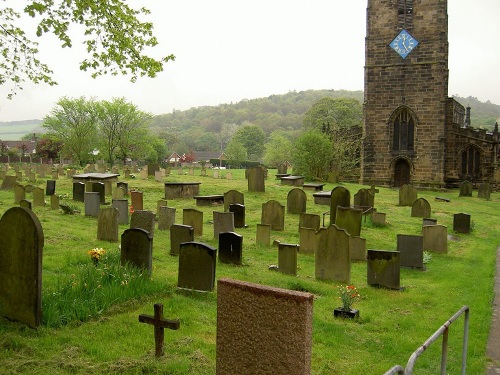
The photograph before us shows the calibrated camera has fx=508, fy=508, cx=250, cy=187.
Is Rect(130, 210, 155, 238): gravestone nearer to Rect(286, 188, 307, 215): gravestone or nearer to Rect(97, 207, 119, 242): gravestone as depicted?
Rect(97, 207, 119, 242): gravestone

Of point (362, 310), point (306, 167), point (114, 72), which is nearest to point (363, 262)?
point (362, 310)

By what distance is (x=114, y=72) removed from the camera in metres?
10.8

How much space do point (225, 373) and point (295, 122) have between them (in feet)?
394

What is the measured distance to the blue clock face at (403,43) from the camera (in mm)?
33656

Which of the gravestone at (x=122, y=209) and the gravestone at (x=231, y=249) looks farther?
the gravestone at (x=122, y=209)

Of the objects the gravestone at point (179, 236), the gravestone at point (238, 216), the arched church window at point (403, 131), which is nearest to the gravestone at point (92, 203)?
the gravestone at point (238, 216)

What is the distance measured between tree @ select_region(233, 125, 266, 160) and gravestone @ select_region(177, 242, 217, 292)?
9010 cm

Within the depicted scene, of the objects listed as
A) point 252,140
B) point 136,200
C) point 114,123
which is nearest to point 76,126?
point 114,123

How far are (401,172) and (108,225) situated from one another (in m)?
27.0

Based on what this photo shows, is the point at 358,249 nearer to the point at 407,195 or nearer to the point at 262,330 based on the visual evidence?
the point at 262,330

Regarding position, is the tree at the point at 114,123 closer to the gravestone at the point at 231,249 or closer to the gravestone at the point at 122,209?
the gravestone at the point at 122,209

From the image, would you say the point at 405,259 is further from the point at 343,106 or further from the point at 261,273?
the point at 343,106

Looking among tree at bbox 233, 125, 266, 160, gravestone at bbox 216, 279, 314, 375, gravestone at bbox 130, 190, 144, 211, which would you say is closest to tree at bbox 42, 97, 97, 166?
gravestone at bbox 130, 190, 144, 211

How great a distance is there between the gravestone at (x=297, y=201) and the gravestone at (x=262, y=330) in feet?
46.9
